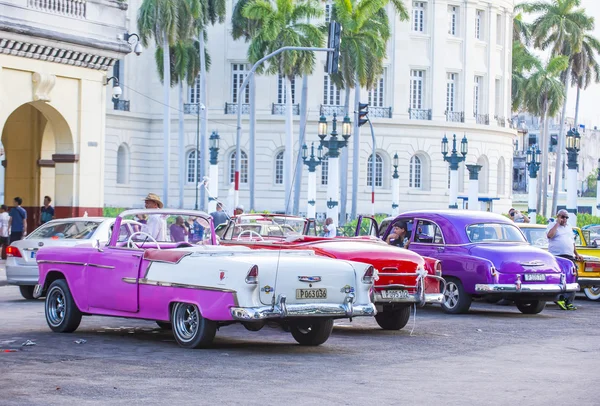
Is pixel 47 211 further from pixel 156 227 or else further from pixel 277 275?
pixel 277 275

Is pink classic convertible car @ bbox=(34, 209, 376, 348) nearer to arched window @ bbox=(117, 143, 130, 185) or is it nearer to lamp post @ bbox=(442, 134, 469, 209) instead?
lamp post @ bbox=(442, 134, 469, 209)

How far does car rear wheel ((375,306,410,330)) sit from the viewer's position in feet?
53.7

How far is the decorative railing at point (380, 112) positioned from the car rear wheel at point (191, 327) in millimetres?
58484

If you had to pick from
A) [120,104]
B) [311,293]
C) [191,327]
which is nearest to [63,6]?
[191,327]

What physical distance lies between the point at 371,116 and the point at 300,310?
58757 mm

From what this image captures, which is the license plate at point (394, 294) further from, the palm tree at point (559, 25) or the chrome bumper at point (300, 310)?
the palm tree at point (559, 25)

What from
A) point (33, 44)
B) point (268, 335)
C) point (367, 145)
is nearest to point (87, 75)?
point (33, 44)

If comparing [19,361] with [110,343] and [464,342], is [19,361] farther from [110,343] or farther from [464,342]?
[464,342]

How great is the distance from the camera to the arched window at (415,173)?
73.0 metres

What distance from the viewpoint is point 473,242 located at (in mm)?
19484

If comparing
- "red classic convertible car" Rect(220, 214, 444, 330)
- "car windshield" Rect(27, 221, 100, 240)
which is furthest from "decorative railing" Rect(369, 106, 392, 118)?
"red classic convertible car" Rect(220, 214, 444, 330)

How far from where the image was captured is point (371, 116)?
7112 centimetres

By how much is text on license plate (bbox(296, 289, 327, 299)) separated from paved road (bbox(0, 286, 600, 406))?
620mm

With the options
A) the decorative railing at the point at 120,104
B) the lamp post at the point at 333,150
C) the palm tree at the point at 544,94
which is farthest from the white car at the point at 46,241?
the palm tree at the point at 544,94
